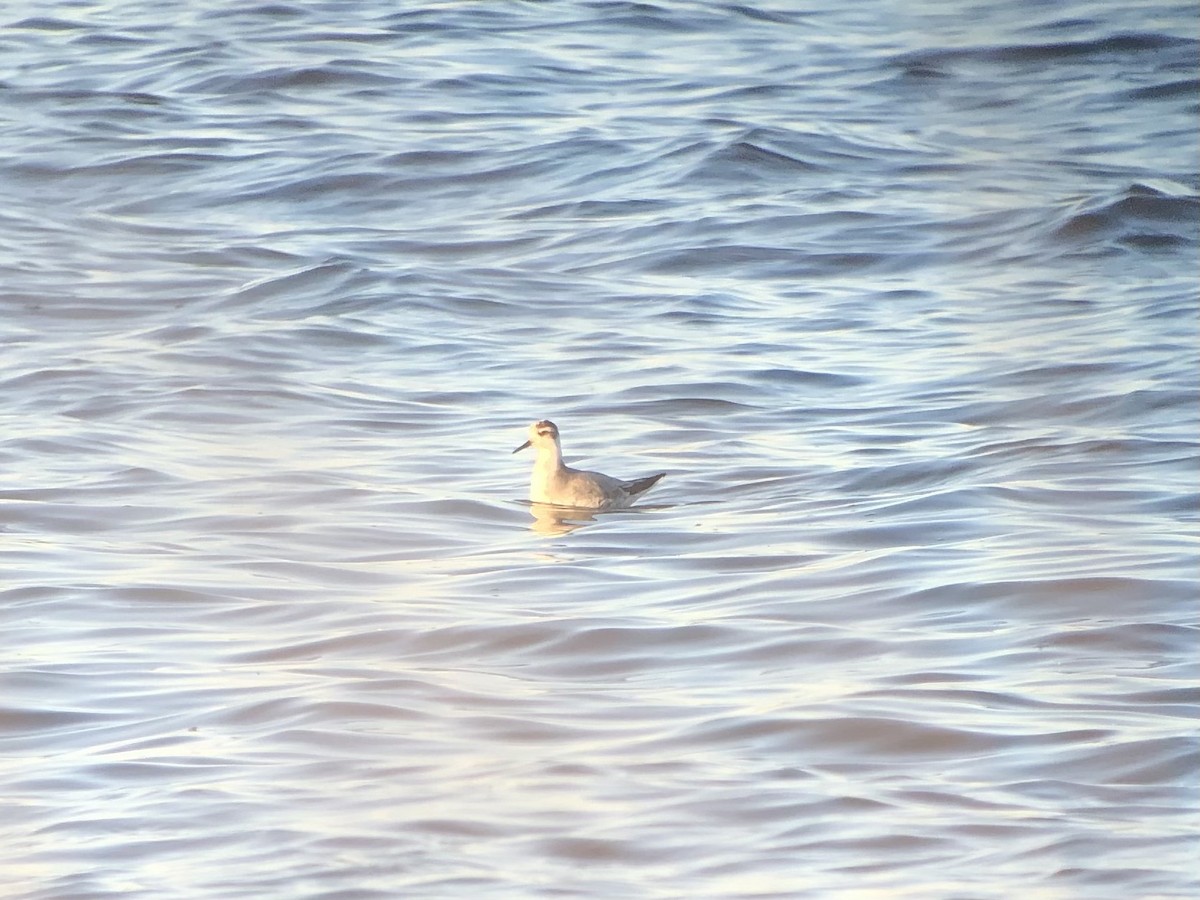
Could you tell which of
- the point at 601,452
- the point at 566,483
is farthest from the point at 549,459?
the point at 601,452

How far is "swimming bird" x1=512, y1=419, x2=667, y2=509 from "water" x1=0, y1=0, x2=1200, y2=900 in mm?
146

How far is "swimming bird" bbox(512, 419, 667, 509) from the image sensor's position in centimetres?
812

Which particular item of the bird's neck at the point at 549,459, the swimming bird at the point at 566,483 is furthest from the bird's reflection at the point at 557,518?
the bird's neck at the point at 549,459

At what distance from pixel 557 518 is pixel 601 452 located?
55.1 inches

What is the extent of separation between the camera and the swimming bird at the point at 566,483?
8125 mm

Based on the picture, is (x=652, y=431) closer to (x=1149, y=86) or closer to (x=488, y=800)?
(x=1149, y=86)

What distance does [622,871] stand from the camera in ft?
12.0

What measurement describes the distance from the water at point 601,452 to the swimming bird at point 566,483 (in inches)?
5.8

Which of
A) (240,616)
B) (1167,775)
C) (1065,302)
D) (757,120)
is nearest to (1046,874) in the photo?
(1167,775)

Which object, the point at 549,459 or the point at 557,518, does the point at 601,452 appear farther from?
the point at 557,518

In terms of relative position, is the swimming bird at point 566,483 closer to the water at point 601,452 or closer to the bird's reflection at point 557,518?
the bird's reflection at point 557,518

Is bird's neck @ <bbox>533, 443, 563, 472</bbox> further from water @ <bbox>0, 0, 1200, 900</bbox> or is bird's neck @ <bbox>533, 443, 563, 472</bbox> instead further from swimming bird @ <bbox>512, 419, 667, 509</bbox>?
water @ <bbox>0, 0, 1200, 900</bbox>

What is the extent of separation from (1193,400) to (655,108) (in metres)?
6.91

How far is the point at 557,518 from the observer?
796 centimetres
